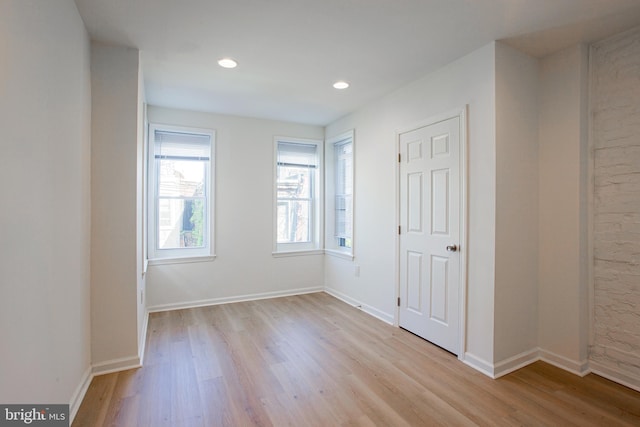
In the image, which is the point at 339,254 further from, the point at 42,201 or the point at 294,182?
the point at 42,201

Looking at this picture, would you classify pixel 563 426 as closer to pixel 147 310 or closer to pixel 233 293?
pixel 233 293

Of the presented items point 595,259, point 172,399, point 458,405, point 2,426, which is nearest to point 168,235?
point 172,399

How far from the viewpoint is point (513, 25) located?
2205 millimetres

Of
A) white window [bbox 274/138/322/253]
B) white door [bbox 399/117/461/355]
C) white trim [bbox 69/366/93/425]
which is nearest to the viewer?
white trim [bbox 69/366/93/425]

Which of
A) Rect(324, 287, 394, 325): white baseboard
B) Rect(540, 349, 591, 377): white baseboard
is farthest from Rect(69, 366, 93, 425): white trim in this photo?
Result: Rect(540, 349, 591, 377): white baseboard

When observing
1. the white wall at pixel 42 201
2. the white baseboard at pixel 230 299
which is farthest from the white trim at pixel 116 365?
the white baseboard at pixel 230 299

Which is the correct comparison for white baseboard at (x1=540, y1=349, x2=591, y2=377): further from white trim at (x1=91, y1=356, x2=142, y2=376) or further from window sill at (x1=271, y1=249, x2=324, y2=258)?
white trim at (x1=91, y1=356, x2=142, y2=376)

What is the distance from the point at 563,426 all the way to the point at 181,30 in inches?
143

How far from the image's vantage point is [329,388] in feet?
7.41

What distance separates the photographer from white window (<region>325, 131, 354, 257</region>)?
4.45 metres

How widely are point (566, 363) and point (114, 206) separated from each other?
387 centimetres

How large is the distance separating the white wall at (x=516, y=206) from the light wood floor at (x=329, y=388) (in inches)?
13.3

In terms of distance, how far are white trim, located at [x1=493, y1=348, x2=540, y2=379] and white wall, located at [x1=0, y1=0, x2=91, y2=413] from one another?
2.90m

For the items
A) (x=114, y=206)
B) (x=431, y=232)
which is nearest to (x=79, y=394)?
(x=114, y=206)
